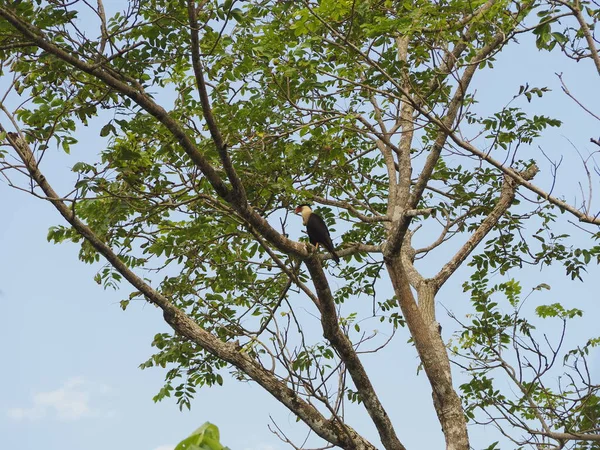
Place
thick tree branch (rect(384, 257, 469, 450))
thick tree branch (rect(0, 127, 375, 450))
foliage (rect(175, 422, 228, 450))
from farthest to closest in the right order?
thick tree branch (rect(384, 257, 469, 450)) → thick tree branch (rect(0, 127, 375, 450)) → foliage (rect(175, 422, 228, 450))

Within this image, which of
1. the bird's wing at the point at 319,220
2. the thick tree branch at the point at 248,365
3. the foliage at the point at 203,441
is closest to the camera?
the foliage at the point at 203,441

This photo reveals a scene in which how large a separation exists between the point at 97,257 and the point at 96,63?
2.95 metres

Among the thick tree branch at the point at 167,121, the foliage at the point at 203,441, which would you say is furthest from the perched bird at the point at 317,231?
the foliage at the point at 203,441

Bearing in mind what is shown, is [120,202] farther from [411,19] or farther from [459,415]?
[459,415]

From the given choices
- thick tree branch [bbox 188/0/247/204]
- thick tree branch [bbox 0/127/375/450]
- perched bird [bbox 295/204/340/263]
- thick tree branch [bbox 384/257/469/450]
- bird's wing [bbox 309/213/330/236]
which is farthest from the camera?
bird's wing [bbox 309/213/330/236]

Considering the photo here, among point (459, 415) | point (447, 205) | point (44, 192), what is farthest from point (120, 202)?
point (447, 205)

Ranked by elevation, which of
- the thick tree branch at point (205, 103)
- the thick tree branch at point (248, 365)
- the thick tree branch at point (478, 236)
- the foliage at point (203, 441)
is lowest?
the foliage at point (203, 441)

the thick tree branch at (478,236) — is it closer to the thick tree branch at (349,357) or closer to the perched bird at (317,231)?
the perched bird at (317,231)

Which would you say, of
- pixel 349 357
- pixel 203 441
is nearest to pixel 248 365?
pixel 349 357

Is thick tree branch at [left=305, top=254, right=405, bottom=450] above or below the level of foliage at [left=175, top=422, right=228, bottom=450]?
above

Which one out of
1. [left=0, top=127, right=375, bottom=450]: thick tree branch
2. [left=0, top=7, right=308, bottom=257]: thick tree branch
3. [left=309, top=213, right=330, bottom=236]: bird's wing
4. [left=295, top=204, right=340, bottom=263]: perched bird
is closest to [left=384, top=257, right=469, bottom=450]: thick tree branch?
[left=295, top=204, right=340, bottom=263]: perched bird

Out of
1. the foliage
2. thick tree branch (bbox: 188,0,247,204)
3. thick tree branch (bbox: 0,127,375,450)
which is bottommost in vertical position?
the foliage

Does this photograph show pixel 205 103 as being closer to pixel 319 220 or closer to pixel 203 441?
pixel 319 220

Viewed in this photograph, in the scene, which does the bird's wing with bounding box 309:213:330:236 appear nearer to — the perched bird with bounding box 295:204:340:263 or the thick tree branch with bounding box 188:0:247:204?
the perched bird with bounding box 295:204:340:263
